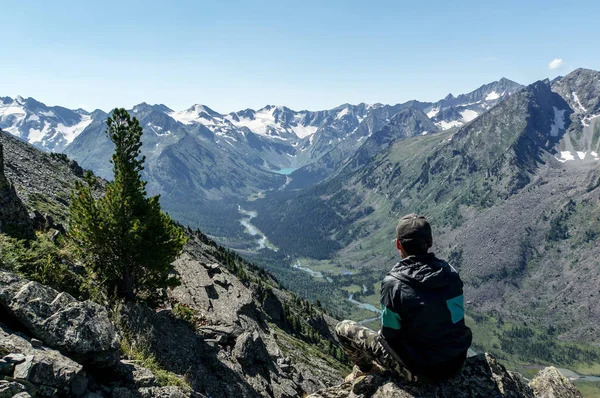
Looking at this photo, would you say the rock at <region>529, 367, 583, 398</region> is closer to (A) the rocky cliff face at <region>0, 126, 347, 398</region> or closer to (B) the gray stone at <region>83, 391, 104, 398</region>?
(A) the rocky cliff face at <region>0, 126, 347, 398</region>

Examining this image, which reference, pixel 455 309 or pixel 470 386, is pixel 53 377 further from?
pixel 470 386

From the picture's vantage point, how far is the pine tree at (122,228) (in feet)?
66.2

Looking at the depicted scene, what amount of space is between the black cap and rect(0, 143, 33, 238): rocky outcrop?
18.8 meters

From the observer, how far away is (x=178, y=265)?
140ft

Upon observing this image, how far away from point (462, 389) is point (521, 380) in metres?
2.45

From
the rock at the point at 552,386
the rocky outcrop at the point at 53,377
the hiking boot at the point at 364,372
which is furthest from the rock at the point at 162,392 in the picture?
the rock at the point at 552,386

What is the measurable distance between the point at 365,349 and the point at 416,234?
3.79 metres

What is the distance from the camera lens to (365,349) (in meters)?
10.8

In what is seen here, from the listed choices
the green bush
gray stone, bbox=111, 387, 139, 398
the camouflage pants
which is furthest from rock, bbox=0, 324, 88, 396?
the camouflage pants

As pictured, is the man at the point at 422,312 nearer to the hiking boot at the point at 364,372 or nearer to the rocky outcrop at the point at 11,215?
the hiking boot at the point at 364,372

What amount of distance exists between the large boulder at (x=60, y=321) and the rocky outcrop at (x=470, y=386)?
7028 millimetres

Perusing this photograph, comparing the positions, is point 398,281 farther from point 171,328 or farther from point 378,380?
point 171,328

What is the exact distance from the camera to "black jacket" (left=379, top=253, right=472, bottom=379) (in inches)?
355

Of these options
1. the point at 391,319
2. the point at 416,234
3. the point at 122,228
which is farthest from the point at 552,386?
the point at 122,228
